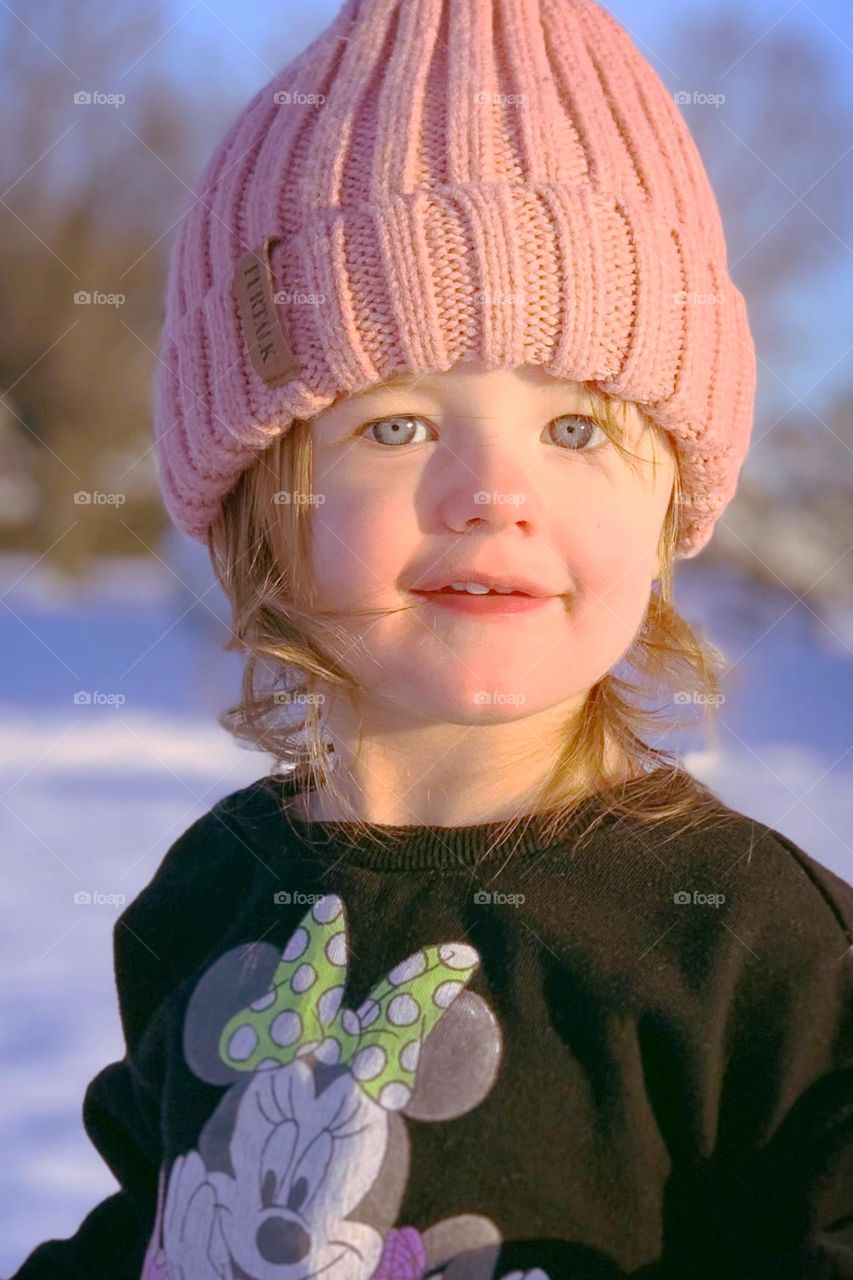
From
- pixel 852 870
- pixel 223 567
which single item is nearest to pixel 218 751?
pixel 852 870

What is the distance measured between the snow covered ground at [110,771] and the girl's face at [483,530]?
107cm

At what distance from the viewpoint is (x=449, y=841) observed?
1.19m

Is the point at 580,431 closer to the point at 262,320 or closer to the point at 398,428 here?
the point at 398,428

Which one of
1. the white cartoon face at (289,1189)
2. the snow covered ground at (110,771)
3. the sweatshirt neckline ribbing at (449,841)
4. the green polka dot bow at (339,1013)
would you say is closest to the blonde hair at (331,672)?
the sweatshirt neckline ribbing at (449,841)

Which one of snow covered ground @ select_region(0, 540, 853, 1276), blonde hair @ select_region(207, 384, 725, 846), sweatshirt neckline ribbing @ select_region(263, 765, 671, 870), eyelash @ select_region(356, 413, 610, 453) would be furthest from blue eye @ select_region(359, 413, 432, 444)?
snow covered ground @ select_region(0, 540, 853, 1276)

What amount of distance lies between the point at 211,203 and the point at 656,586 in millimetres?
597

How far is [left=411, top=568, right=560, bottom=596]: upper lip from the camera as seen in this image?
112cm

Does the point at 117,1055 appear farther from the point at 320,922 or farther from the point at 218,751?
the point at 218,751

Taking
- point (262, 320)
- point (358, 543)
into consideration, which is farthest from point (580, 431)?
point (262, 320)

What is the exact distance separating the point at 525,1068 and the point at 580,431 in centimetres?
52

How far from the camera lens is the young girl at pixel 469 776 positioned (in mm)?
1032

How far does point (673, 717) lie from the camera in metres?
1.52

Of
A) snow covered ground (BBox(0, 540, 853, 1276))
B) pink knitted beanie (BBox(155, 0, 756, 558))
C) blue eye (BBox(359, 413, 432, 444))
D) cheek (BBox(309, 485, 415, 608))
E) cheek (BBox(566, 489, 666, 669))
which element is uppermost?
pink knitted beanie (BBox(155, 0, 756, 558))

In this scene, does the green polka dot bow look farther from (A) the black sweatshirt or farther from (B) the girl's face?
(B) the girl's face
